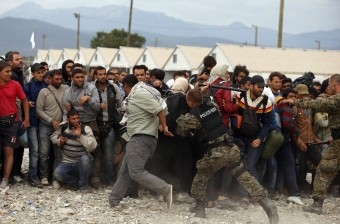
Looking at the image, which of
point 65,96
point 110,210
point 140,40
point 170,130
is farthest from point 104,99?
point 140,40

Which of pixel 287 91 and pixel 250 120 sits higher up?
pixel 287 91

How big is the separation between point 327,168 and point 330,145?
31 cm

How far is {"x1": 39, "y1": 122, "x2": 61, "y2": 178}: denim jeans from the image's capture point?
796 cm

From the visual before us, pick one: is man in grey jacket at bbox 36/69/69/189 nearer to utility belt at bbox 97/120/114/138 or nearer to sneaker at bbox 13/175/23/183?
sneaker at bbox 13/175/23/183

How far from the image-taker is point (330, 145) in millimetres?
7020

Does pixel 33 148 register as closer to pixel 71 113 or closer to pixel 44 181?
pixel 44 181

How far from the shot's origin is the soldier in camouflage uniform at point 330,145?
6738 millimetres

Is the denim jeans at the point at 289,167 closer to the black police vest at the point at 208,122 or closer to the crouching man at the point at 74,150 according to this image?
the black police vest at the point at 208,122

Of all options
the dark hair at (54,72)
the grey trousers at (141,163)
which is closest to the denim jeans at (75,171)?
the grey trousers at (141,163)

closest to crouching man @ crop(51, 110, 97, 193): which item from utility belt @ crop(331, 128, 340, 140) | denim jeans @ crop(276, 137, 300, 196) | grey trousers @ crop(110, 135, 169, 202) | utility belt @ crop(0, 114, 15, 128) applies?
utility belt @ crop(0, 114, 15, 128)

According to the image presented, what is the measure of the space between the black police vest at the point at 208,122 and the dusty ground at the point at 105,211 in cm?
105

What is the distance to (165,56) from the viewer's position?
189ft

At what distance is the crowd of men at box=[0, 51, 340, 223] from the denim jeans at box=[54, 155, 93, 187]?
15mm

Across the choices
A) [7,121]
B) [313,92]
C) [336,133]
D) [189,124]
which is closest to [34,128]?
[7,121]
